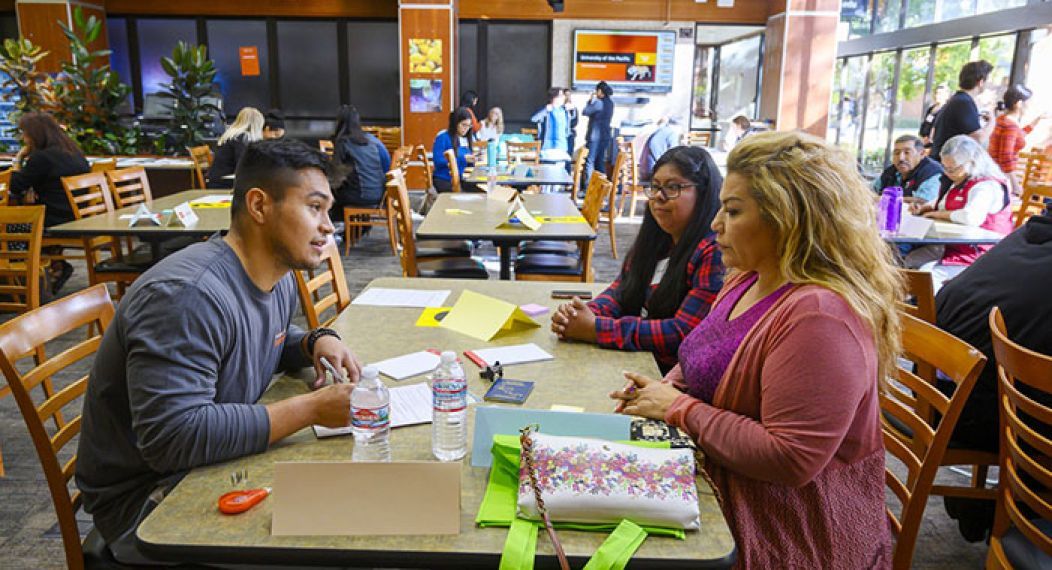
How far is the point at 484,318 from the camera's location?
214 cm

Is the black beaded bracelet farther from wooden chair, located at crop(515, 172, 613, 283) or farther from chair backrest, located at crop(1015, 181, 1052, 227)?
chair backrest, located at crop(1015, 181, 1052, 227)

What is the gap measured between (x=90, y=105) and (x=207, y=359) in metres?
7.67

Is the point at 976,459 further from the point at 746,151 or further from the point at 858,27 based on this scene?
the point at 858,27

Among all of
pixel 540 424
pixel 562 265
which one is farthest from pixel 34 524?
pixel 562 265

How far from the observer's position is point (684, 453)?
1224mm

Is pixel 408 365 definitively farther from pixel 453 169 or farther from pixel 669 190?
pixel 453 169

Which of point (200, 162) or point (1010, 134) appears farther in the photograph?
point (200, 162)

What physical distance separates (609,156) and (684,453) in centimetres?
1003

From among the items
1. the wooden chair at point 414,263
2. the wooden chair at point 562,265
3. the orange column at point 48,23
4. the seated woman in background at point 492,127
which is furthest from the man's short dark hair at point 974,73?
the orange column at point 48,23

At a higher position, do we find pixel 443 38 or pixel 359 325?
pixel 443 38

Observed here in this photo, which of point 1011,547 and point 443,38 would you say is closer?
point 1011,547

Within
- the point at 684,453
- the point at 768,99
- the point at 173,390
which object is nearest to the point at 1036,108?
the point at 768,99

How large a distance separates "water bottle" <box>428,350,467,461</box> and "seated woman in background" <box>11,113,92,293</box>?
451 centimetres

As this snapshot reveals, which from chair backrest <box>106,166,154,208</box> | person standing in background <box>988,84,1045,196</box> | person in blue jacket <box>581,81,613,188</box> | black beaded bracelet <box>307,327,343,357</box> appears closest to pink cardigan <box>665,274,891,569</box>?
black beaded bracelet <box>307,327,343,357</box>
